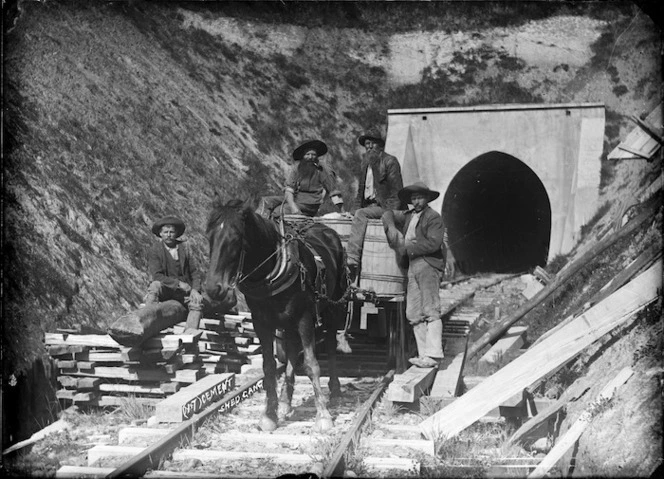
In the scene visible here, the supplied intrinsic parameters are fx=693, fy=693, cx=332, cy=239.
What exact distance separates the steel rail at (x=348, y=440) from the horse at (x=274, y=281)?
335 millimetres

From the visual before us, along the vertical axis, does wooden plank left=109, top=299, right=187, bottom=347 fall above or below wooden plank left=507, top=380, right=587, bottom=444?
above

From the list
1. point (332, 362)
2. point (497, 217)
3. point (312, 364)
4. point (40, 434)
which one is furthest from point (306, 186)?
point (497, 217)

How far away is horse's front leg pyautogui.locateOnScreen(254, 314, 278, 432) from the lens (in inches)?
256

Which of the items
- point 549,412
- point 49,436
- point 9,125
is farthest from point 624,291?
point 9,125

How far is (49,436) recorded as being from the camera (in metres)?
6.77

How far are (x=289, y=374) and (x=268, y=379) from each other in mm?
491

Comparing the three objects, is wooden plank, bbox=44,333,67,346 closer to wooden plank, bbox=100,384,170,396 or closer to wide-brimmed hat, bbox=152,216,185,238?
wooden plank, bbox=100,384,170,396

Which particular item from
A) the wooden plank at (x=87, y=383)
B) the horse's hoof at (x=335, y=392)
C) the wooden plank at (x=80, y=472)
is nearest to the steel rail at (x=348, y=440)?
the horse's hoof at (x=335, y=392)

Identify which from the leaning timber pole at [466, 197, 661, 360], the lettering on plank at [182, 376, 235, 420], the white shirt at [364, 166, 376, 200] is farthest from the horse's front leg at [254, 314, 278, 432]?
the leaning timber pole at [466, 197, 661, 360]

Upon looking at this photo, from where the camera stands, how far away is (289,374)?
7.10 m

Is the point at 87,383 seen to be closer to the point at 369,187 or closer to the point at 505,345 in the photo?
the point at 369,187

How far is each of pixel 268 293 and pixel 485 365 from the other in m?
3.87

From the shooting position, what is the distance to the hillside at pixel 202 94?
8.33 meters

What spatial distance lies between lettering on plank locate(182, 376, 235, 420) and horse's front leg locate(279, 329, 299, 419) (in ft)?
2.27
